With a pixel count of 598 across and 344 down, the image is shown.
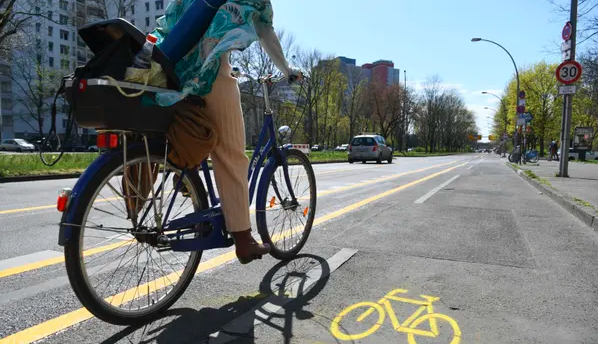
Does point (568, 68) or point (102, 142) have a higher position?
point (568, 68)

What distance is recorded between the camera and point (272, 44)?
295 cm

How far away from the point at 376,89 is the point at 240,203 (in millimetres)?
59239

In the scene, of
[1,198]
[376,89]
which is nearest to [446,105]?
[376,89]

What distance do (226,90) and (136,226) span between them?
92 centimetres

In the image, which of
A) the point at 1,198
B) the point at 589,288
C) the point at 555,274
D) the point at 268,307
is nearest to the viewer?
the point at 268,307

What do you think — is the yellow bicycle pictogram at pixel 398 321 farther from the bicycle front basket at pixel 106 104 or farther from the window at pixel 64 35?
the window at pixel 64 35

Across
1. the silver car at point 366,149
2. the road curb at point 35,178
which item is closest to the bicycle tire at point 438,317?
the road curb at point 35,178

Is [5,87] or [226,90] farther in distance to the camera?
[5,87]

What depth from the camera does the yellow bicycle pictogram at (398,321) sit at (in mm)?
2232

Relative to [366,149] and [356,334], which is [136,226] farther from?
[366,149]

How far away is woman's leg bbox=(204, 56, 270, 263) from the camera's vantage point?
250 cm

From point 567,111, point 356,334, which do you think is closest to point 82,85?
point 356,334

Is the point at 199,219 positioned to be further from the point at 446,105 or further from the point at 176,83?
the point at 446,105

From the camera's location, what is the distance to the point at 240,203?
8.63ft
